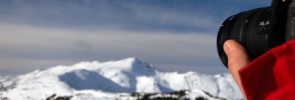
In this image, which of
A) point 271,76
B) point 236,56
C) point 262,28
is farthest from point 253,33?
point 271,76

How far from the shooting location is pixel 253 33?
3348 millimetres

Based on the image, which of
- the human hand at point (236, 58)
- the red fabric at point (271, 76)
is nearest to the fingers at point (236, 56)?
the human hand at point (236, 58)

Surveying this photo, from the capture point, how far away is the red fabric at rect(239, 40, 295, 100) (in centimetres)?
246

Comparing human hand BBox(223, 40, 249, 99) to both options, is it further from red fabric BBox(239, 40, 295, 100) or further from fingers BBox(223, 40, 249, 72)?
red fabric BBox(239, 40, 295, 100)

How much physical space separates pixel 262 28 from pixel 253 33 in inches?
3.4

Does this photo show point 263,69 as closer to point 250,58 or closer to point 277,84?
point 277,84

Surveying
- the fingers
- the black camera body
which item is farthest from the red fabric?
the black camera body

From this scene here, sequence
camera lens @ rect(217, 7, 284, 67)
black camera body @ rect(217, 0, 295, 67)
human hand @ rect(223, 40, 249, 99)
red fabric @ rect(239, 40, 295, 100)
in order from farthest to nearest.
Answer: camera lens @ rect(217, 7, 284, 67), black camera body @ rect(217, 0, 295, 67), human hand @ rect(223, 40, 249, 99), red fabric @ rect(239, 40, 295, 100)

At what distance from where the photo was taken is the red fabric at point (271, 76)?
8.08 feet

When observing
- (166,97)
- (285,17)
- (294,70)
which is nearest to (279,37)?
(285,17)

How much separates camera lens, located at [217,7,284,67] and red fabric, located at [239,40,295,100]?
0.41 metres

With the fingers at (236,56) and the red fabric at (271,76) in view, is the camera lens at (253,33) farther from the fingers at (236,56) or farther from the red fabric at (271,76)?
the red fabric at (271,76)

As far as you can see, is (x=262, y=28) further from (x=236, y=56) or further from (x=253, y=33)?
(x=236, y=56)

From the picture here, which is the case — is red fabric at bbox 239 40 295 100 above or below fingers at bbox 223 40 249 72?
below
